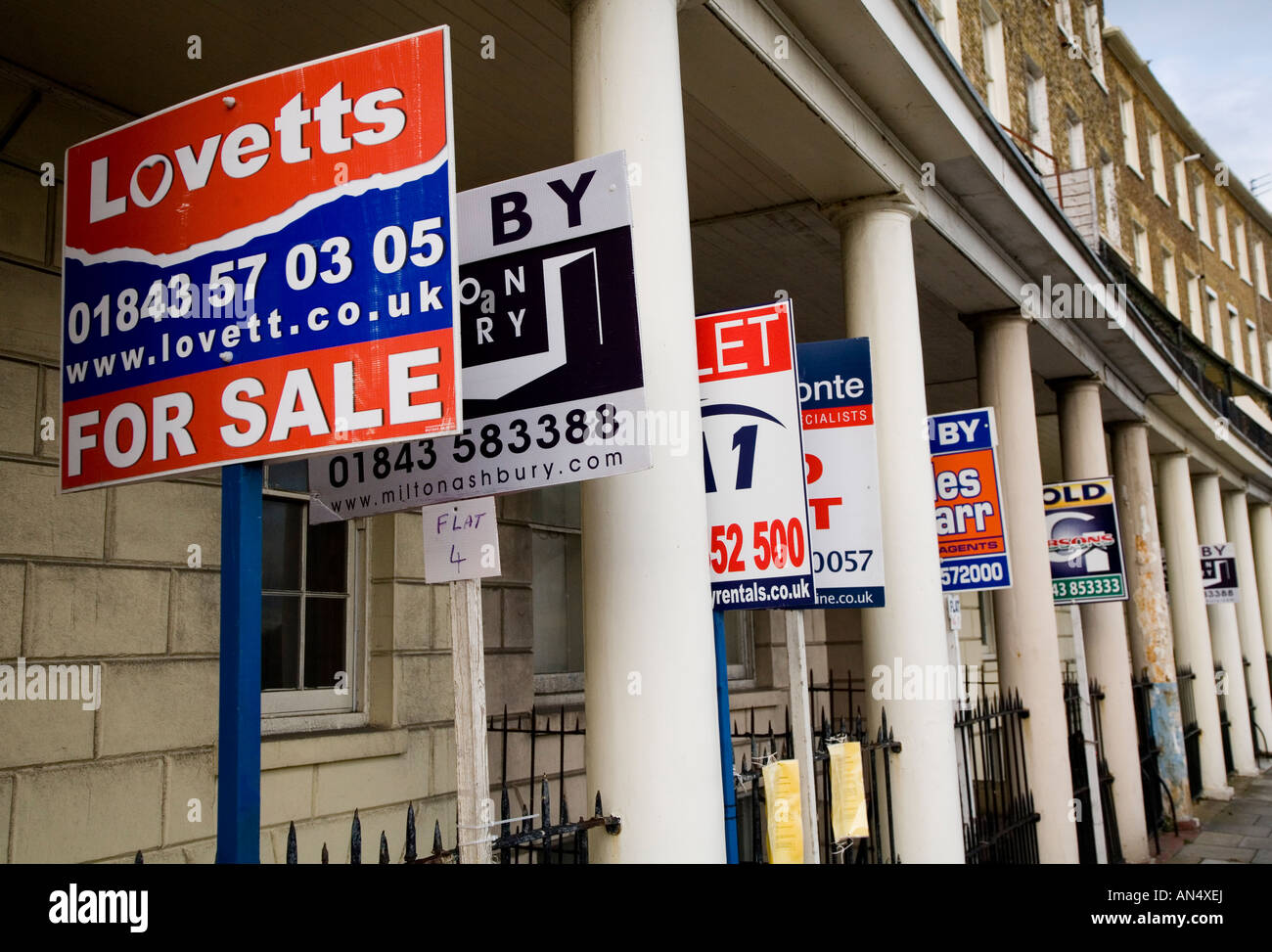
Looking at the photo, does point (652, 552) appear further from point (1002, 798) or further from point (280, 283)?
point (1002, 798)

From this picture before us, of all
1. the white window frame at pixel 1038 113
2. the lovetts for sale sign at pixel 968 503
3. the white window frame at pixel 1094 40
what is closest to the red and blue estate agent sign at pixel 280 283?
the lovetts for sale sign at pixel 968 503

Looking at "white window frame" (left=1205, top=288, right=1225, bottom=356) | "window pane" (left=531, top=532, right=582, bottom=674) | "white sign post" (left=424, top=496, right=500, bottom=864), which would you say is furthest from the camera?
"white window frame" (left=1205, top=288, right=1225, bottom=356)

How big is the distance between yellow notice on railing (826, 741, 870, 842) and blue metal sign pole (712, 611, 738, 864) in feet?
2.70

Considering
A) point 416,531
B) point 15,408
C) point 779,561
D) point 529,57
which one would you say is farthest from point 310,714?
point 529,57

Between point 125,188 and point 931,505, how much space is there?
17.4 feet

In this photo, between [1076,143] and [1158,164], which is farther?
[1158,164]

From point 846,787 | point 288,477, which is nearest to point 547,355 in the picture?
point 846,787

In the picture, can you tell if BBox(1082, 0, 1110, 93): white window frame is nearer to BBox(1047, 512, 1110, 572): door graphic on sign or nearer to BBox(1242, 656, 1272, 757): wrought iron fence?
BBox(1047, 512, 1110, 572): door graphic on sign

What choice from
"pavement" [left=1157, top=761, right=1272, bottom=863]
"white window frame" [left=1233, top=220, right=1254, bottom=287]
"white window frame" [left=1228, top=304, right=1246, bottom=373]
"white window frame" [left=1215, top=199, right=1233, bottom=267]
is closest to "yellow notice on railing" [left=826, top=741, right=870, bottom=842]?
"pavement" [left=1157, top=761, right=1272, bottom=863]

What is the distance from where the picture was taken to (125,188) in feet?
9.53

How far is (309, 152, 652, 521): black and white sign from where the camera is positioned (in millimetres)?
3471

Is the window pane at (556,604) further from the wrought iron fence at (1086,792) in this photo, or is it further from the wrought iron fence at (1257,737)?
the wrought iron fence at (1257,737)

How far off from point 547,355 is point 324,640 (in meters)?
3.90

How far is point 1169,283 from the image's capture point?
20.6 m
